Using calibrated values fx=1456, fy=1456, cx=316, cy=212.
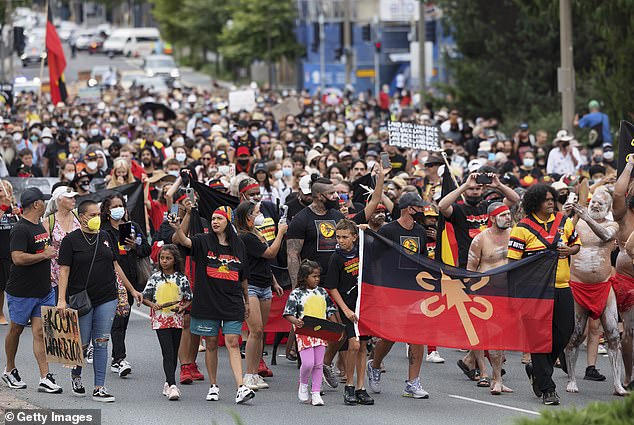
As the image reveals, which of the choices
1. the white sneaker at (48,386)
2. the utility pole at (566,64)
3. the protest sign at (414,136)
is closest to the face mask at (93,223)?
the white sneaker at (48,386)

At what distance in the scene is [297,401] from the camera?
1262 cm

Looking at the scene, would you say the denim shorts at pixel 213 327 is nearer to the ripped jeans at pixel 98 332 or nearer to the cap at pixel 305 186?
the ripped jeans at pixel 98 332

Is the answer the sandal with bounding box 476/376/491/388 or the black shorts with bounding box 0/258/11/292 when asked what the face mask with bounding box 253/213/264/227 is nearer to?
the sandal with bounding box 476/376/491/388

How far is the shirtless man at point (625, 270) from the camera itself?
13.2 meters

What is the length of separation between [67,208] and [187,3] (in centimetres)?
6953

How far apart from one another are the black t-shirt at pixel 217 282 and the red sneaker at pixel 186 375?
1.04 m

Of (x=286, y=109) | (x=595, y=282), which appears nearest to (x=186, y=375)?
(x=595, y=282)

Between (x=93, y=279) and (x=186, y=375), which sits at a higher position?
(x=93, y=279)

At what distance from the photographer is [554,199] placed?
12570 millimetres

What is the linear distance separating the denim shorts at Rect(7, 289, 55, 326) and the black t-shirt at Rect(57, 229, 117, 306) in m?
0.51

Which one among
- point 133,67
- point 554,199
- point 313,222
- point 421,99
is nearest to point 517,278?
point 554,199

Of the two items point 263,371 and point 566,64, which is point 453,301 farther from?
point 566,64

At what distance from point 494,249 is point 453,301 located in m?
0.68

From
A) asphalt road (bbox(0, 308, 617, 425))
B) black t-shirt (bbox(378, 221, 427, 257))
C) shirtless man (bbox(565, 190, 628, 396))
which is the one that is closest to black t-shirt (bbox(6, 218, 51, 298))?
asphalt road (bbox(0, 308, 617, 425))
